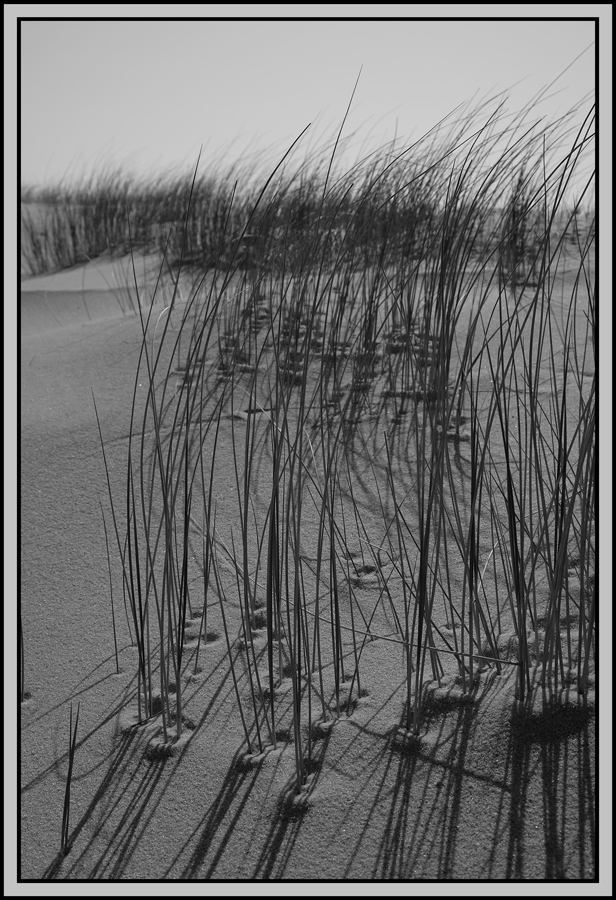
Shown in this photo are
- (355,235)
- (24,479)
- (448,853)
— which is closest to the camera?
(448,853)

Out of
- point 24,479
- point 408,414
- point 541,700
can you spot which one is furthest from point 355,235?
point 24,479

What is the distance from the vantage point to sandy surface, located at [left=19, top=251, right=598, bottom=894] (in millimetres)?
758

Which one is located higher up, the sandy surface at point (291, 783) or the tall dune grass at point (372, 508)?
the tall dune grass at point (372, 508)

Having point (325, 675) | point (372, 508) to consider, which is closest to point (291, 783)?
point (325, 675)

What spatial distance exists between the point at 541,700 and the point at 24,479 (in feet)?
4.28

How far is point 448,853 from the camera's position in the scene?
2.46 feet

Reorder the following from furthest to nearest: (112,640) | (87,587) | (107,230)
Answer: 1. (107,230)
2. (87,587)
3. (112,640)

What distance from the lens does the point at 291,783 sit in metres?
0.85

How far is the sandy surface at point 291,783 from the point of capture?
2.49 ft

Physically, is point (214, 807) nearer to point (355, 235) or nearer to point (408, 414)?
point (355, 235)

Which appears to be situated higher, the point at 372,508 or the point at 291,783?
the point at 372,508

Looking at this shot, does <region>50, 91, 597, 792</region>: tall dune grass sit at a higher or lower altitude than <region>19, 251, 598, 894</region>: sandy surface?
higher

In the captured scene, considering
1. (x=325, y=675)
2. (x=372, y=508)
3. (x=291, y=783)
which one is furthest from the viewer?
(x=372, y=508)

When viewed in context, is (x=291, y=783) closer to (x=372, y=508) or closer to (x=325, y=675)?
(x=325, y=675)
